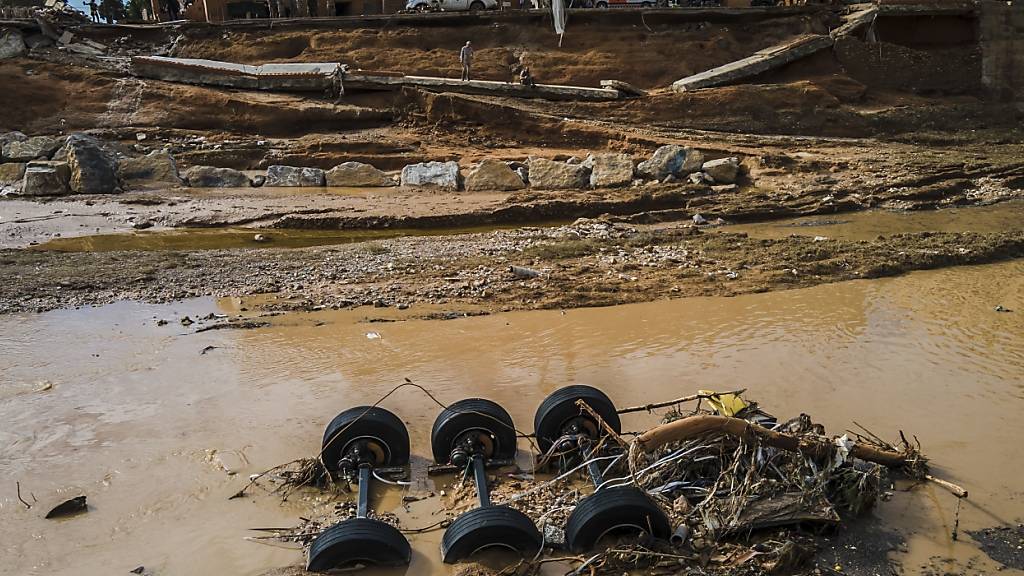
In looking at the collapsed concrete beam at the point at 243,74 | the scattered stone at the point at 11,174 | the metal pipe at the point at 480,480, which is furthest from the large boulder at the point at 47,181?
the metal pipe at the point at 480,480

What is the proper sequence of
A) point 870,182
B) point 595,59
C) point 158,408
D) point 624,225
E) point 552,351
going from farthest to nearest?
point 595,59 < point 870,182 < point 624,225 < point 552,351 < point 158,408

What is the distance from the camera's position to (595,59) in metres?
24.2

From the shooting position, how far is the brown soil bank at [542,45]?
23.9 metres

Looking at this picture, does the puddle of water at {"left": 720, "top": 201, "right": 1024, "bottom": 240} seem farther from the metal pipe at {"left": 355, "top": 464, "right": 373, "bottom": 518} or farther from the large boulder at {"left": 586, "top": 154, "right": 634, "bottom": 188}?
the metal pipe at {"left": 355, "top": 464, "right": 373, "bottom": 518}

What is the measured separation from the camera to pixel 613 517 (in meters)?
4.52

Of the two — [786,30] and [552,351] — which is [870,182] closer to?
[552,351]

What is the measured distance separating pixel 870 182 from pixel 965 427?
31.6 ft

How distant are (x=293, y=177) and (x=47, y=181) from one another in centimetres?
556

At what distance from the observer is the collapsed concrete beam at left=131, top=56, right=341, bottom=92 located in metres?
23.4

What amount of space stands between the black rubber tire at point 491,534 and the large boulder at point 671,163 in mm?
12068

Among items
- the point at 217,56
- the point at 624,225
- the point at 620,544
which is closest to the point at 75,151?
the point at 217,56

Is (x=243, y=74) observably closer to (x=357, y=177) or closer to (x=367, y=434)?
(x=357, y=177)

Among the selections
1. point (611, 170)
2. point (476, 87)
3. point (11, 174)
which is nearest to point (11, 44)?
point (11, 174)

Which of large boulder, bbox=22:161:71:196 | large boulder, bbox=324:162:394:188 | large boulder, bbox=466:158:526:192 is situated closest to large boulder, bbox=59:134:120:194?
large boulder, bbox=22:161:71:196
